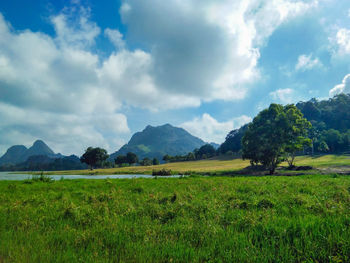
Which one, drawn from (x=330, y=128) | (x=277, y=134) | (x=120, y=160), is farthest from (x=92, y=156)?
(x=330, y=128)

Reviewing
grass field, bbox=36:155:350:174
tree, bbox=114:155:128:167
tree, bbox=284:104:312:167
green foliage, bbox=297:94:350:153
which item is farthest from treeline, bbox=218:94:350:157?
tree, bbox=284:104:312:167

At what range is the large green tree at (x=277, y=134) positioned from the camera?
51.1 metres

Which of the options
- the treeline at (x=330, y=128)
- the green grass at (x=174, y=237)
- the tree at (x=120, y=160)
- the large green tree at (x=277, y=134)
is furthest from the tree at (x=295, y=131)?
the tree at (x=120, y=160)

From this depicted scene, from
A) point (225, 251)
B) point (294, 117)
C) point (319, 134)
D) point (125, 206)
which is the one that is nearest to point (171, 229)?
point (225, 251)

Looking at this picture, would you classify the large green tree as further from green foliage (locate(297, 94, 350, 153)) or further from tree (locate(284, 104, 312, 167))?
green foliage (locate(297, 94, 350, 153))

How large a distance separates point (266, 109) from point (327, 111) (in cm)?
18386

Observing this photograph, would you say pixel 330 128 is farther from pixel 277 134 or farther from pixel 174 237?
pixel 174 237

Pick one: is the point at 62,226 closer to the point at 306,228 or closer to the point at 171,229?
the point at 171,229

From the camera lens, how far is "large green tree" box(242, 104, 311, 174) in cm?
5109

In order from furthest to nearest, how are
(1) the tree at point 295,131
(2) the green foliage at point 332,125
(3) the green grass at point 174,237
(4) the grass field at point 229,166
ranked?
(2) the green foliage at point 332,125 < (4) the grass field at point 229,166 < (1) the tree at point 295,131 < (3) the green grass at point 174,237

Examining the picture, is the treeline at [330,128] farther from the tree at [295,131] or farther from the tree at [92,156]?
the tree at [92,156]

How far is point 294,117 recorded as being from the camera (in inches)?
2048

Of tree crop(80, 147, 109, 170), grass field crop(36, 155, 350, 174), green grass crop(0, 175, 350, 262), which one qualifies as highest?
tree crop(80, 147, 109, 170)

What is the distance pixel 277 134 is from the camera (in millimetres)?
52000
